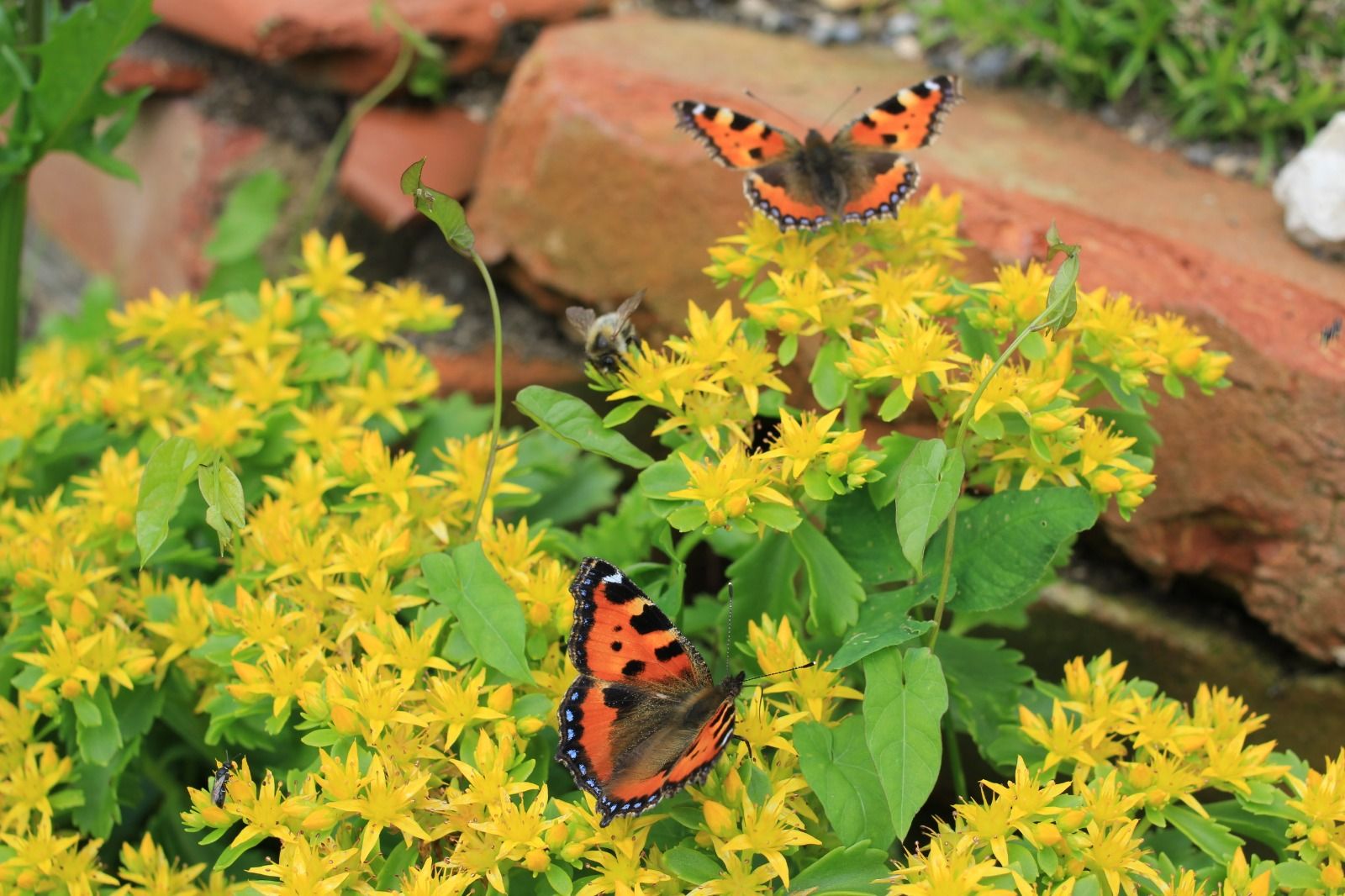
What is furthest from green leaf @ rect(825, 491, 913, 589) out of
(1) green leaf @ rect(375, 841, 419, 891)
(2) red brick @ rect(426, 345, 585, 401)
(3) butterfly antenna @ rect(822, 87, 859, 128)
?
(2) red brick @ rect(426, 345, 585, 401)

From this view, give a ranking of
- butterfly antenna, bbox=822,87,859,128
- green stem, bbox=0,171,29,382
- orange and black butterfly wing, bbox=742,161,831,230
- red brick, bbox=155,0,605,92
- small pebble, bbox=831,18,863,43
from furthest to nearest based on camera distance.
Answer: small pebble, bbox=831,18,863,43 < red brick, bbox=155,0,605,92 < butterfly antenna, bbox=822,87,859,128 < green stem, bbox=0,171,29,382 < orange and black butterfly wing, bbox=742,161,831,230

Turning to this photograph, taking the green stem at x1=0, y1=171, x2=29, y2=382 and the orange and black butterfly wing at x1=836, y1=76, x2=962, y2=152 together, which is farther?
the green stem at x1=0, y1=171, x2=29, y2=382

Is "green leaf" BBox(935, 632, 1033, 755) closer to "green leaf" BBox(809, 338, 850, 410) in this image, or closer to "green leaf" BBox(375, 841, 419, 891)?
"green leaf" BBox(809, 338, 850, 410)

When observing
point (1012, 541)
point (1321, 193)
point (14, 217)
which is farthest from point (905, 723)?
point (14, 217)

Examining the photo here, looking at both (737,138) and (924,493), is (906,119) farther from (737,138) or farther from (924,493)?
(924,493)

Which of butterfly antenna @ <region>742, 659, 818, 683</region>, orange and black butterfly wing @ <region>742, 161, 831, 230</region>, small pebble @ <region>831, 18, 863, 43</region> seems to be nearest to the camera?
butterfly antenna @ <region>742, 659, 818, 683</region>

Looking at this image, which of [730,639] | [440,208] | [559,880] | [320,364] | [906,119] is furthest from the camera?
[320,364]

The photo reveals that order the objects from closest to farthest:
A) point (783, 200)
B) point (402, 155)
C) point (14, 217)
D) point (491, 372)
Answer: point (783, 200)
point (14, 217)
point (491, 372)
point (402, 155)

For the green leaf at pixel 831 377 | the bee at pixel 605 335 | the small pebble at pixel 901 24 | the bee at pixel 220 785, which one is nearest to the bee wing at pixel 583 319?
the bee at pixel 605 335
